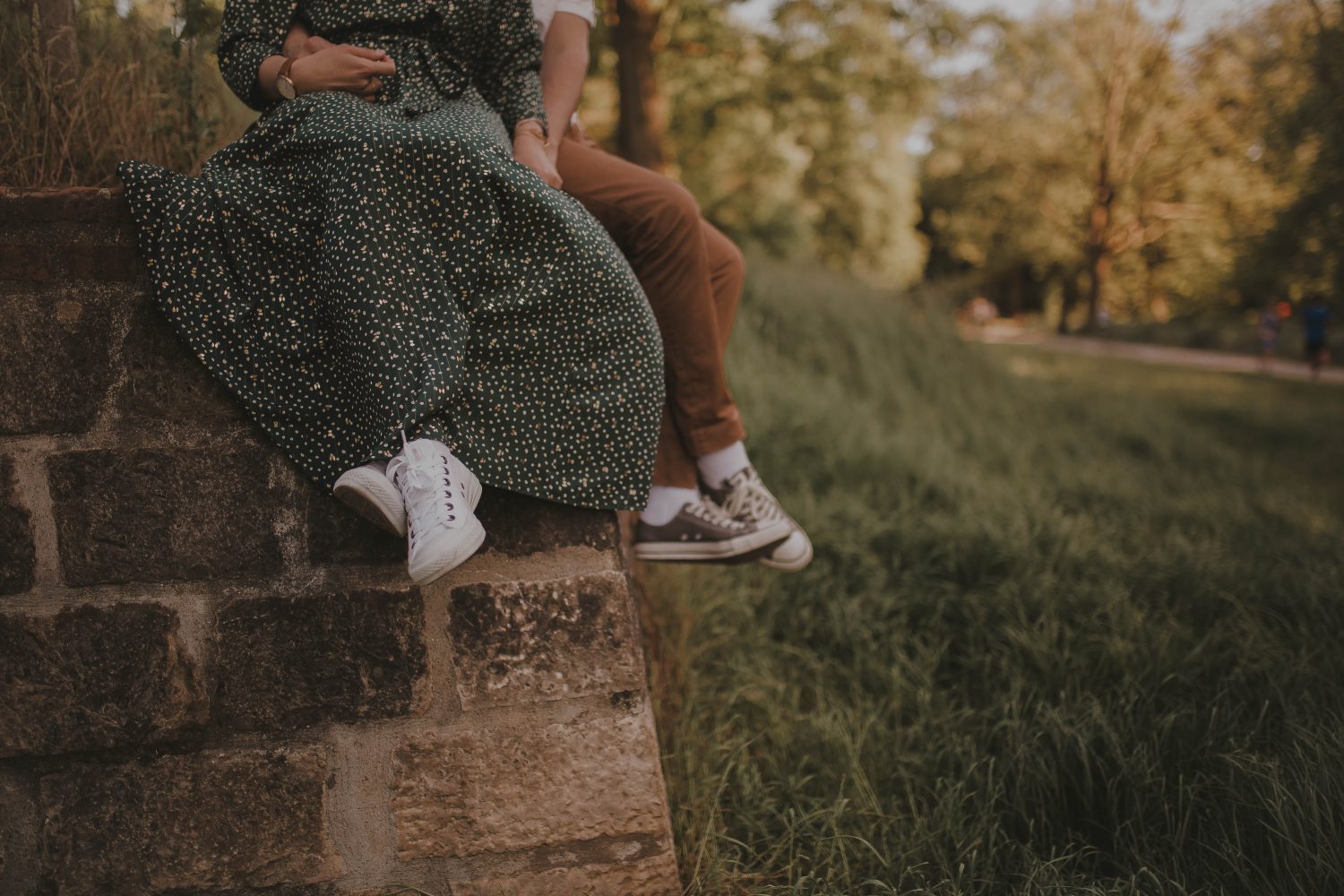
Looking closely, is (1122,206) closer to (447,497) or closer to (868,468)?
(868,468)

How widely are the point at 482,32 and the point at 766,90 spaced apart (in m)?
9.16

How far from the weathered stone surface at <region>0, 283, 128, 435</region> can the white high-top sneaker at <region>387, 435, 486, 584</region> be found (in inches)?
24.7

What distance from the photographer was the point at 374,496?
4.76 ft

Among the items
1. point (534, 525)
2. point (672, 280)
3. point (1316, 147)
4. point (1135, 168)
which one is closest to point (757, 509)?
point (672, 280)

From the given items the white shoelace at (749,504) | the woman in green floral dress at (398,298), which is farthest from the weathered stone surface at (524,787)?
the white shoelace at (749,504)

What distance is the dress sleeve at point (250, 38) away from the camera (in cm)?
187

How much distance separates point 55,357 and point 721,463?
1.51 meters

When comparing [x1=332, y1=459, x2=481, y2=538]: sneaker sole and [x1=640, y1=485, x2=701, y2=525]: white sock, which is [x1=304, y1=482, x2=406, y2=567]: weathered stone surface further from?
[x1=640, y1=485, x2=701, y2=525]: white sock

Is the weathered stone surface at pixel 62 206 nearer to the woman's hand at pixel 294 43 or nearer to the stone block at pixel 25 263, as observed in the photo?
the stone block at pixel 25 263

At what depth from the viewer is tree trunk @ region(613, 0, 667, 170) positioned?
8.18 m

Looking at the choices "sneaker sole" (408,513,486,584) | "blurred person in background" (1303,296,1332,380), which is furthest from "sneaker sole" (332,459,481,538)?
"blurred person in background" (1303,296,1332,380)

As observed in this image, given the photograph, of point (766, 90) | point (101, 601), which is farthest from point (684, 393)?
point (766, 90)

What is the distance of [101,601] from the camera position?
1600mm

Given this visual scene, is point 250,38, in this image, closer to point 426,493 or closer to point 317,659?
point 426,493
